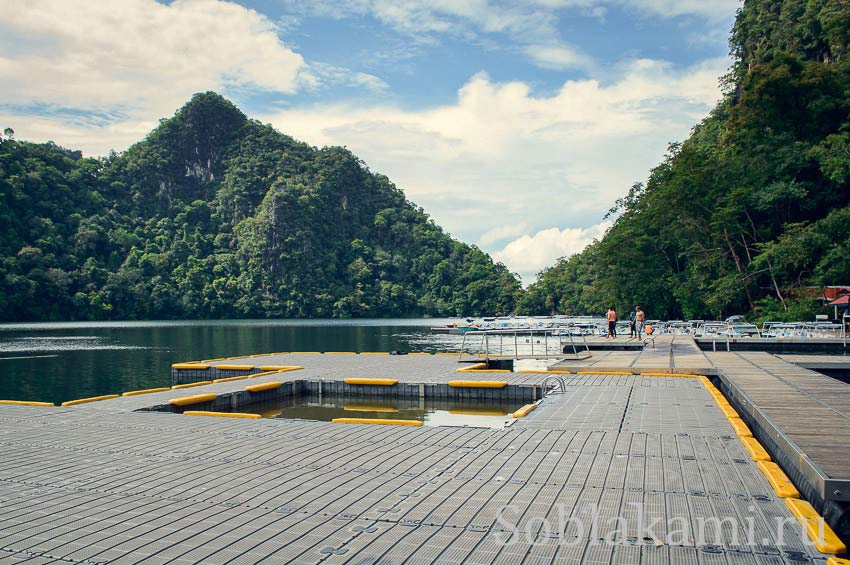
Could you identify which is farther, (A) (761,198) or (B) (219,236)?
(B) (219,236)

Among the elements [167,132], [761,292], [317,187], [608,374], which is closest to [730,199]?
[761,292]

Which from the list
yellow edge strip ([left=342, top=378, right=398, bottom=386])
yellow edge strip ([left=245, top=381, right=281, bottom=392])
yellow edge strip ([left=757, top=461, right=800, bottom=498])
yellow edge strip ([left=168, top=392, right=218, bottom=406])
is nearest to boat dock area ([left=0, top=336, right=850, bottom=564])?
yellow edge strip ([left=757, top=461, right=800, bottom=498])

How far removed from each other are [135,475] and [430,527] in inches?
110

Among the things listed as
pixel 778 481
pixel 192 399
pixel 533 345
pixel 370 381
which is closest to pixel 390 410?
pixel 370 381

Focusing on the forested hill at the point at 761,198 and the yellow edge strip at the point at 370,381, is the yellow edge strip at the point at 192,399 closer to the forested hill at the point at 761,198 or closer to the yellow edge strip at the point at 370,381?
the yellow edge strip at the point at 370,381

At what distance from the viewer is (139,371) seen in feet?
80.8

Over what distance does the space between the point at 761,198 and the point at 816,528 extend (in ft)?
103

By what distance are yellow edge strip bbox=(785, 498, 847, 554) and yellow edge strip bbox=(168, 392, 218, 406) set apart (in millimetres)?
8163

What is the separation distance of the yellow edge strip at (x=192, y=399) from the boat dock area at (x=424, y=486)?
810mm

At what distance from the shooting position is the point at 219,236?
105m

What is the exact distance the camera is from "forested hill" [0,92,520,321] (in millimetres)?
80625

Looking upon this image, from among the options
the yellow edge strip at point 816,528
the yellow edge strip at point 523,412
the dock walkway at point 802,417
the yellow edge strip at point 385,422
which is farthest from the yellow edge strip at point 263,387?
the yellow edge strip at point 816,528

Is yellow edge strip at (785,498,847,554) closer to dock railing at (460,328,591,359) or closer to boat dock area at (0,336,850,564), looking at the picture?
boat dock area at (0,336,850,564)

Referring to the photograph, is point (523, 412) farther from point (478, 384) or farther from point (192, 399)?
point (192, 399)
